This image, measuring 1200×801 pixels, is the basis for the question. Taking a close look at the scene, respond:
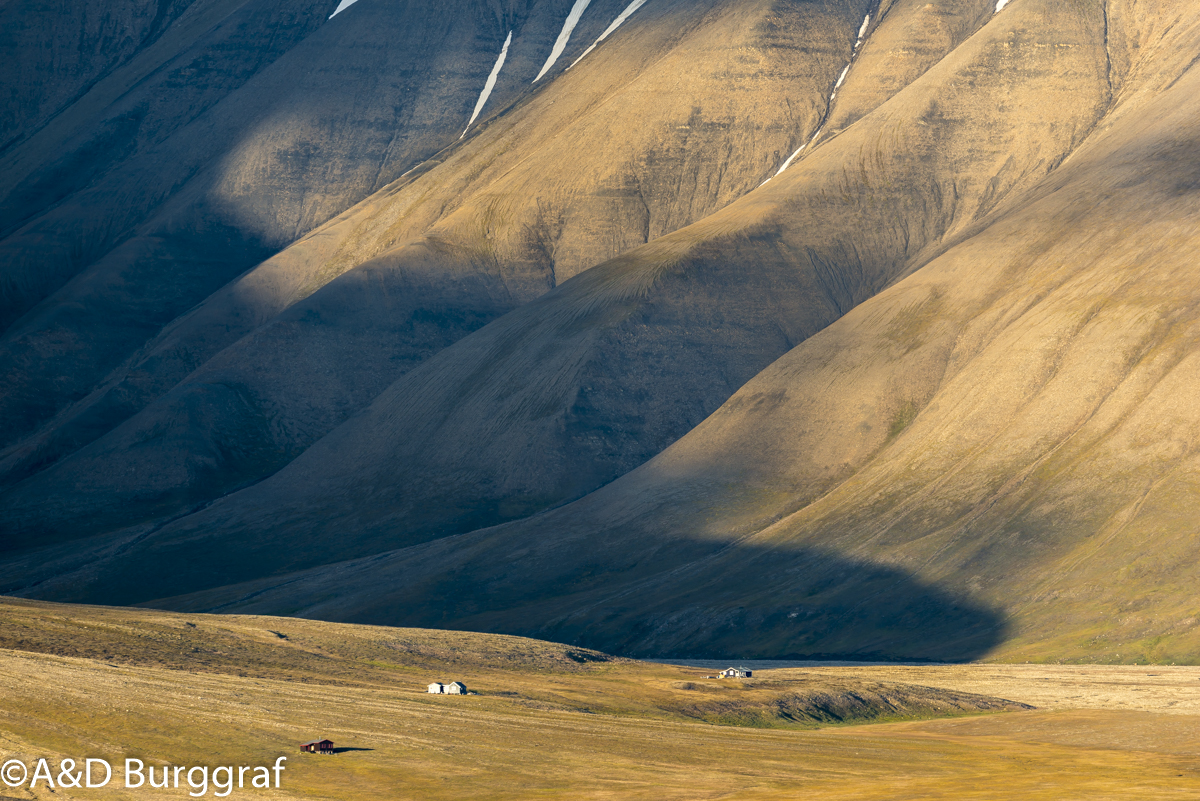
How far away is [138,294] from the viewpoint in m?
185

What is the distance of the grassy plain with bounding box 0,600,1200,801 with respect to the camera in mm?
42375

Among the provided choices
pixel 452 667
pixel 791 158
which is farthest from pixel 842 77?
pixel 452 667

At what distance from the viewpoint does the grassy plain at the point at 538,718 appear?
4238 centimetres

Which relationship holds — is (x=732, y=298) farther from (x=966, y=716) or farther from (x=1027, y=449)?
(x=966, y=716)

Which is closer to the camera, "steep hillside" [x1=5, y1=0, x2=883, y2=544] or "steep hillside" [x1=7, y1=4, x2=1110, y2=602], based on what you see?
"steep hillside" [x1=7, y1=4, x2=1110, y2=602]

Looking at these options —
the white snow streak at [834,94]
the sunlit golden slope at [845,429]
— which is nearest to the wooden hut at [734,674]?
the sunlit golden slope at [845,429]

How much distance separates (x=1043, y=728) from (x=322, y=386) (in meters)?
113

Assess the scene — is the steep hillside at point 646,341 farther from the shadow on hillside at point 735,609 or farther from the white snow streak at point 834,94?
the shadow on hillside at point 735,609

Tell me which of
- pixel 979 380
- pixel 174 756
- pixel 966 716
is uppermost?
pixel 979 380

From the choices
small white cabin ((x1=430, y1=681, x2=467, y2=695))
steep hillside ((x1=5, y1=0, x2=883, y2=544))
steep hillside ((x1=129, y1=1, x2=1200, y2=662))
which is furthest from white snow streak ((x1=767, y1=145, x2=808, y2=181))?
small white cabin ((x1=430, y1=681, x2=467, y2=695))

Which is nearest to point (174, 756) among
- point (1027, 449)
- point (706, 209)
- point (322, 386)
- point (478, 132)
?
point (1027, 449)

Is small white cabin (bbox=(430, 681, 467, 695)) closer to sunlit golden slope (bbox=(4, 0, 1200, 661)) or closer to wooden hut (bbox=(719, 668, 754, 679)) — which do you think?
wooden hut (bbox=(719, 668, 754, 679))

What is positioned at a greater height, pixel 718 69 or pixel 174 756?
pixel 718 69

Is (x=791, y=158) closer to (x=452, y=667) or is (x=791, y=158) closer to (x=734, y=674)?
(x=734, y=674)
